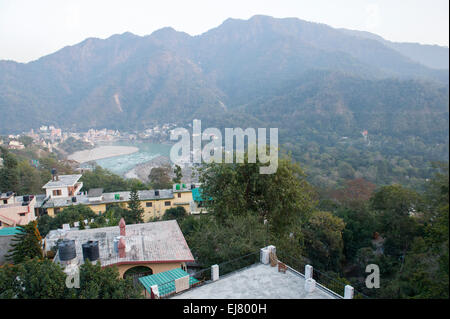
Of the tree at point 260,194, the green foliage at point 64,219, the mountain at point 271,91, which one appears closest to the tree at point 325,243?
the tree at point 260,194

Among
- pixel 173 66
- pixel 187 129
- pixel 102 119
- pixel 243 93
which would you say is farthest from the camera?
pixel 173 66

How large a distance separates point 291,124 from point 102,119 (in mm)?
72434

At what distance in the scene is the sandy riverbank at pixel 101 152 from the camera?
6293cm

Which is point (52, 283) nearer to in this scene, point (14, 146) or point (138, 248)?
point (138, 248)

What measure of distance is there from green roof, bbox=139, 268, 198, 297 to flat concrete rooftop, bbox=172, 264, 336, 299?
1.61 ft

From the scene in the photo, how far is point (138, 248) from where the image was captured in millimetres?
8469

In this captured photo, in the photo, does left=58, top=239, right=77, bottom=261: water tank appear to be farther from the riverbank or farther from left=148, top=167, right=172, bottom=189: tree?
the riverbank

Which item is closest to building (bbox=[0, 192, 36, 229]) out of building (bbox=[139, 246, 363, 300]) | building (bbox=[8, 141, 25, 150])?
building (bbox=[139, 246, 363, 300])

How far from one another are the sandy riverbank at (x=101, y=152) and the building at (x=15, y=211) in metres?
42.2

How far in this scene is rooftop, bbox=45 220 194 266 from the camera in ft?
25.8

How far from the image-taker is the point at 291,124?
2872 inches

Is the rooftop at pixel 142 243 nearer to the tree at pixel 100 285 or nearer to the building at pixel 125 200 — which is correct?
the tree at pixel 100 285
